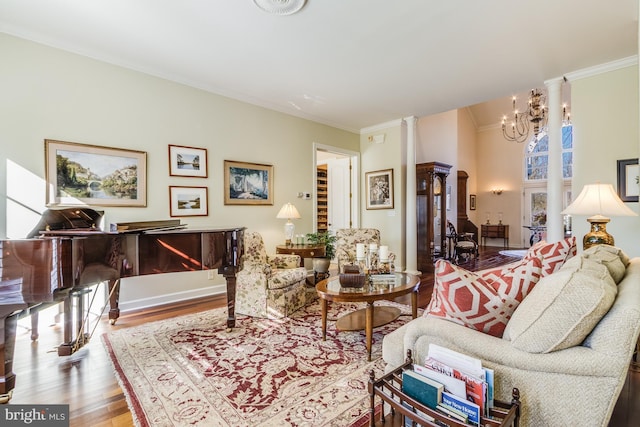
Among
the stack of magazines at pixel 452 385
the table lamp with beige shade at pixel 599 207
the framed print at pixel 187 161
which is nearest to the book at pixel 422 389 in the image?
the stack of magazines at pixel 452 385

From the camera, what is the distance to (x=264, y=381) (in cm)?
199

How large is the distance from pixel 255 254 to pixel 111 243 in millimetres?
1674

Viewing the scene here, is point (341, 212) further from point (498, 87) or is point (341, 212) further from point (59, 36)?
point (59, 36)

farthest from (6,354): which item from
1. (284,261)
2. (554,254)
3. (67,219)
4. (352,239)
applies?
(352,239)

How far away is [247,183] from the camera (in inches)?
176

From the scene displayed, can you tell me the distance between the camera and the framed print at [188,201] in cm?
377

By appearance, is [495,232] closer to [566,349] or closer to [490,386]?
[566,349]

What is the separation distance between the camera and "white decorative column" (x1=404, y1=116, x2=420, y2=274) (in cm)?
562

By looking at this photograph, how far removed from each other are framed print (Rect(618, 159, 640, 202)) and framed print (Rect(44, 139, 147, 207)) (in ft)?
18.4

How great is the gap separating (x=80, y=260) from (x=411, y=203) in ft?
16.4

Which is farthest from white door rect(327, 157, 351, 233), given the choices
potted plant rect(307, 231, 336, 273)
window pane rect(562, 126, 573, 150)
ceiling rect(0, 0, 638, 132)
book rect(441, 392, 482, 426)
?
window pane rect(562, 126, 573, 150)

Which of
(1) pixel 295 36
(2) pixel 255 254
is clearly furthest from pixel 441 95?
(2) pixel 255 254

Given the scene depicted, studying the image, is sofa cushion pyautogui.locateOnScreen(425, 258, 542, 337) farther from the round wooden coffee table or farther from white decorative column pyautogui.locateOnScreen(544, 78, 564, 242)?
white decorative column pyautogui.locateOnScreen(544, 78, 564, 242)

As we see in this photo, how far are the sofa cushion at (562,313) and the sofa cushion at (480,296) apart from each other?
15cm
